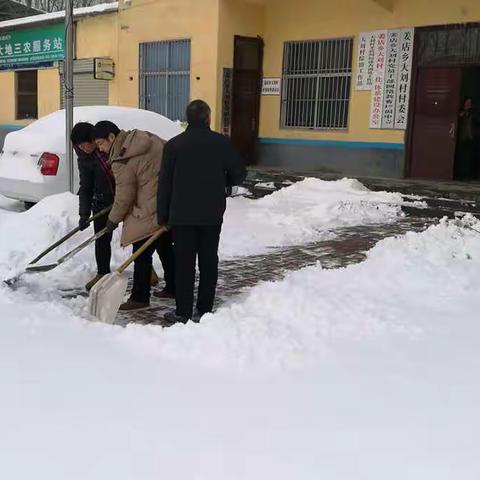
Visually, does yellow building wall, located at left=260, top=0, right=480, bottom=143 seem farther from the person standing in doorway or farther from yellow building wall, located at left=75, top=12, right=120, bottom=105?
yellow building wall, located at left=75, top=12, right=120, bottom=105

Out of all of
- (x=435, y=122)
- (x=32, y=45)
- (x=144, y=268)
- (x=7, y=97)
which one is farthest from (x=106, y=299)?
(x=7, y=97)

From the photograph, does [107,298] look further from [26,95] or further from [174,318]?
[26,95]

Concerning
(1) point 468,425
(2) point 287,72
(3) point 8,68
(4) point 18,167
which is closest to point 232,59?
(2) point 287,72

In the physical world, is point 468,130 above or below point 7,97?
below

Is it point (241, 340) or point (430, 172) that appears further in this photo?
point (430, 172)

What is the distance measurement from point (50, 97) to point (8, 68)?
2432mm

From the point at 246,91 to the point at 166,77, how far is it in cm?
184

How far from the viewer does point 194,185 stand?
167 inches

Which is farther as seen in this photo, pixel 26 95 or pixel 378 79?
pixel 26 95

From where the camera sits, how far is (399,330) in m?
4.14

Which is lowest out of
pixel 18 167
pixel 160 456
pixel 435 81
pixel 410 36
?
pixel 160 456

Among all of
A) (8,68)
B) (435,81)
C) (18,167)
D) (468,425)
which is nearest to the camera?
(468,425)

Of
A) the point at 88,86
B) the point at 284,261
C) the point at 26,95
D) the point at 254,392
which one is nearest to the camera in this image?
the point at 254,392

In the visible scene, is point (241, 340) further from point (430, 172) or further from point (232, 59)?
point (232, 59)
